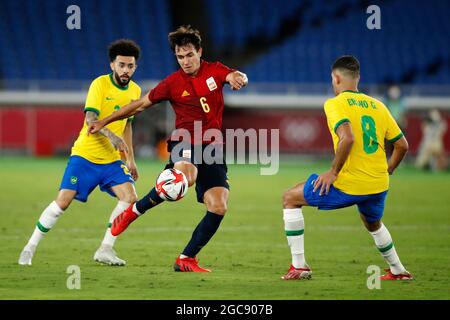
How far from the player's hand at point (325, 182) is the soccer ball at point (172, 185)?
52.9 inches

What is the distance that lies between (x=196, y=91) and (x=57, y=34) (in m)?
25.9

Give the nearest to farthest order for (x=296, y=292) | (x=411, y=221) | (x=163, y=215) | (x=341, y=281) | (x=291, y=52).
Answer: (x=296, y=292) → (x=341, y=281) → (x=411, y=221) → (x=163, y=215) → (x=291, y=52)

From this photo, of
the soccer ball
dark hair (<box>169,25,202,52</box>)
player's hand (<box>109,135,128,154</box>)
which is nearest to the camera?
the soccer ball

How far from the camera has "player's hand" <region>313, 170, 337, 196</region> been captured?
26.5 feet

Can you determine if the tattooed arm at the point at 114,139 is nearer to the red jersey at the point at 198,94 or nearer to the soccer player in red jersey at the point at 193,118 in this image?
the soccer player in red jersey at the point at 193,118

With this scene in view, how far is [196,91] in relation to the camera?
29.9 ft

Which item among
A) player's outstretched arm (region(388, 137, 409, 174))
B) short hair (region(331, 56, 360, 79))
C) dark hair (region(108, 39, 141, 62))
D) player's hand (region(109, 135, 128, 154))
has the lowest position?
player's outstretched arm (region(388, 137, 409, 174))

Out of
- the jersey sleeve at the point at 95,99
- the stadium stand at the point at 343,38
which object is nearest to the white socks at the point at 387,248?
the jersey sleeve at the point at 95,99

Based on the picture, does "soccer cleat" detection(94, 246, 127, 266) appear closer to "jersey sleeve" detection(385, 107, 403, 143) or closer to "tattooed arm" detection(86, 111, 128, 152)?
"tattooed arm" detection(86, 111, 128, 152)

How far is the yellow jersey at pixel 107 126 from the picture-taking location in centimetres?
962

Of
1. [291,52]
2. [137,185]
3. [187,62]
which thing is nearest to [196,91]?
[187,62]

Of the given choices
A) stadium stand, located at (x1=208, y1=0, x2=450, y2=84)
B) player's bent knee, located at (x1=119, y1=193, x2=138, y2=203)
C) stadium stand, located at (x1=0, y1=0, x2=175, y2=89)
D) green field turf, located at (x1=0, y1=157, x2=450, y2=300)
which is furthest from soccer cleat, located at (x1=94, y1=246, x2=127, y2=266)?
stadium stand, located at (x1=208, y1=0, x2=450, y2=84)

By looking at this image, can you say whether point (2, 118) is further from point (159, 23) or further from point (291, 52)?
point (291, 52)

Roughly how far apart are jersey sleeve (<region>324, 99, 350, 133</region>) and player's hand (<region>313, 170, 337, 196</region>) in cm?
38
